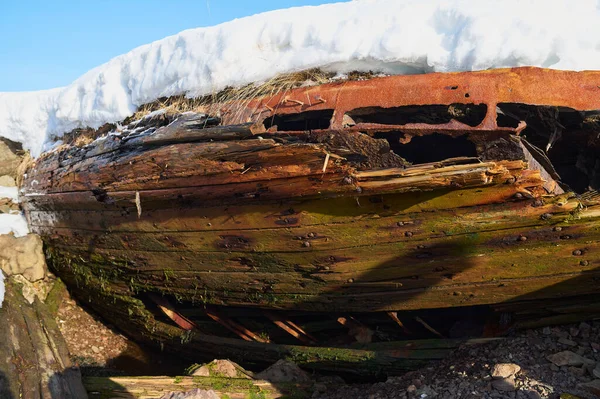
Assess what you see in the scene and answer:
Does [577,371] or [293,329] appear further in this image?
[293,329]

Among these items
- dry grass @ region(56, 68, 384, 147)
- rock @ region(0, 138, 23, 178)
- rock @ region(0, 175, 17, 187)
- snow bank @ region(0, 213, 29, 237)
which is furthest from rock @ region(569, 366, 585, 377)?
rock @ region(0, 138, 23, 178)

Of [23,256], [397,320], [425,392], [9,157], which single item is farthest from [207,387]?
[9,157]

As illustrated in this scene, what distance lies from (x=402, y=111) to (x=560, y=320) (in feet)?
5.88

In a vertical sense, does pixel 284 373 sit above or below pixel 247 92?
below

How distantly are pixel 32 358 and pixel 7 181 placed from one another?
3.48 metres

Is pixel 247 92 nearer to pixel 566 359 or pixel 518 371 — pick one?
pixel 518 371

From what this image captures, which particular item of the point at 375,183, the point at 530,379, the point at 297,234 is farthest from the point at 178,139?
the point at 530,379

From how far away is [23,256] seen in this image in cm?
611

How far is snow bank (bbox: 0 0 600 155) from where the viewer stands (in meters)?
3.33

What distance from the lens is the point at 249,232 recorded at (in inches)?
159

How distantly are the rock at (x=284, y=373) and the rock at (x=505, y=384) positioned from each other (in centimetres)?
153

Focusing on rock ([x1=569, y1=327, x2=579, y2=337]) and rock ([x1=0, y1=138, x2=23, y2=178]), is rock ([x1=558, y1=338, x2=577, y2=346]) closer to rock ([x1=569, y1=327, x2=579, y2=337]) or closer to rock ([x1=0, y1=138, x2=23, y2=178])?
rock ([x1=569, y1=327, x2=579, y2=337])

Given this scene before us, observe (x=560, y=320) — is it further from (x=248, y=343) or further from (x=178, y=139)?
(x=178, y=139)

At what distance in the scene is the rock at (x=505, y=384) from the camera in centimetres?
325
